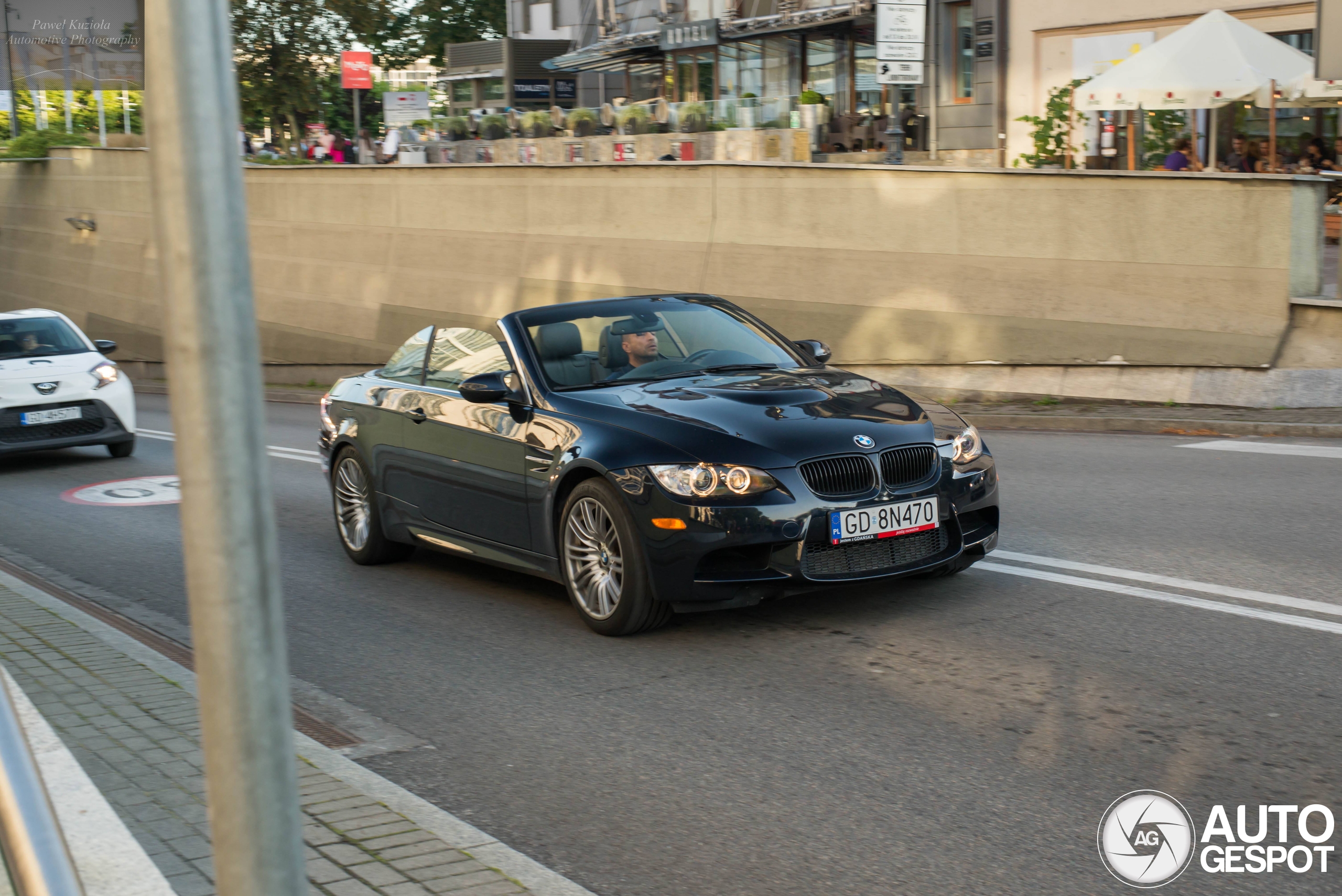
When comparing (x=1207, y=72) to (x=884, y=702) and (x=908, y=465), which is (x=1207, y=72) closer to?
(x=908, y=465)

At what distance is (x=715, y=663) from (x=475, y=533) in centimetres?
192

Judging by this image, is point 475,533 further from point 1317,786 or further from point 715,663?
point 1317,786

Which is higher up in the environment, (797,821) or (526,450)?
(526,450)

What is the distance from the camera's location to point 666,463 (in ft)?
20.4

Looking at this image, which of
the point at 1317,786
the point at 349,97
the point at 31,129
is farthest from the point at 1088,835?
the point at 349,97

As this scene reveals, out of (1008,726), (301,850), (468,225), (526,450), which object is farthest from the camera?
(468,225)

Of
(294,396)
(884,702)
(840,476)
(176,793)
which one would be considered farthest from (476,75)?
(176,793)

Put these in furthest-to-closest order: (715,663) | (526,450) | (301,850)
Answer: (526,450)
(715,663)
(301,850)

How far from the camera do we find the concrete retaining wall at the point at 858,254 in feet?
42.8

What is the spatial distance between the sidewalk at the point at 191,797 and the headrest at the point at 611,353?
2517 mm

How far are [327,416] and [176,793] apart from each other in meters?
4.81

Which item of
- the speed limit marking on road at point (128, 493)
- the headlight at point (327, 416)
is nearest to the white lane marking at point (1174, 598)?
the headlight at point (327, 416)

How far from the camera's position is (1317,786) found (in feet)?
13.9

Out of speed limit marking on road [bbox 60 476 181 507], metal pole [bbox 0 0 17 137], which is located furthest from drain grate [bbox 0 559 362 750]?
metal pole [bbox 0 0 17 137]
